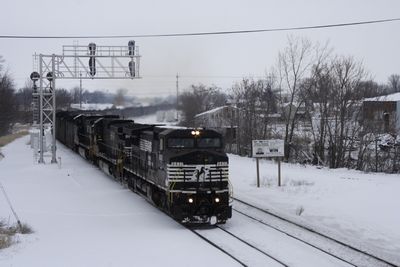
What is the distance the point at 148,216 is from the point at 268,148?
8450 mm

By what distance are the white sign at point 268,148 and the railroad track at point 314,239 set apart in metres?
5.14

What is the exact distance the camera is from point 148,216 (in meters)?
16.8

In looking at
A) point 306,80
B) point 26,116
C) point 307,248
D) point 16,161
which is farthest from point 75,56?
point 26,116

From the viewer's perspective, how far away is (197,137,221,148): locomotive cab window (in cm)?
1577

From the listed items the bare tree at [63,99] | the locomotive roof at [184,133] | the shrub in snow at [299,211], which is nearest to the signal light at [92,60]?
the locomotive roof at [184,133]

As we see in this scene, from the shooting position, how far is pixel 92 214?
16.9 metres

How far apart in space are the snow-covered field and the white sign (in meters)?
1.46

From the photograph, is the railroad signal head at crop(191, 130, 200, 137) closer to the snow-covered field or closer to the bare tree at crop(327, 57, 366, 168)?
the snow-covered field

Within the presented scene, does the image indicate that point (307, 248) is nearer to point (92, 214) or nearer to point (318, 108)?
point (92, 214)

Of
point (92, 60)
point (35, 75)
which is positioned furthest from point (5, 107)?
point (92, 60)

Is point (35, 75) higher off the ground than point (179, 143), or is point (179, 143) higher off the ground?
point (35, 75)

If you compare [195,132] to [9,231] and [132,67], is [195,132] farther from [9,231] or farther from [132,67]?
[132,67]

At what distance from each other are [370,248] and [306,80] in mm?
31465

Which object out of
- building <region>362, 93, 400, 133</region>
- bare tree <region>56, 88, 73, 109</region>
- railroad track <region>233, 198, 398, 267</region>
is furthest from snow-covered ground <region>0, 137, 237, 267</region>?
bare tree <region>56, 88, 73, 109</region>
